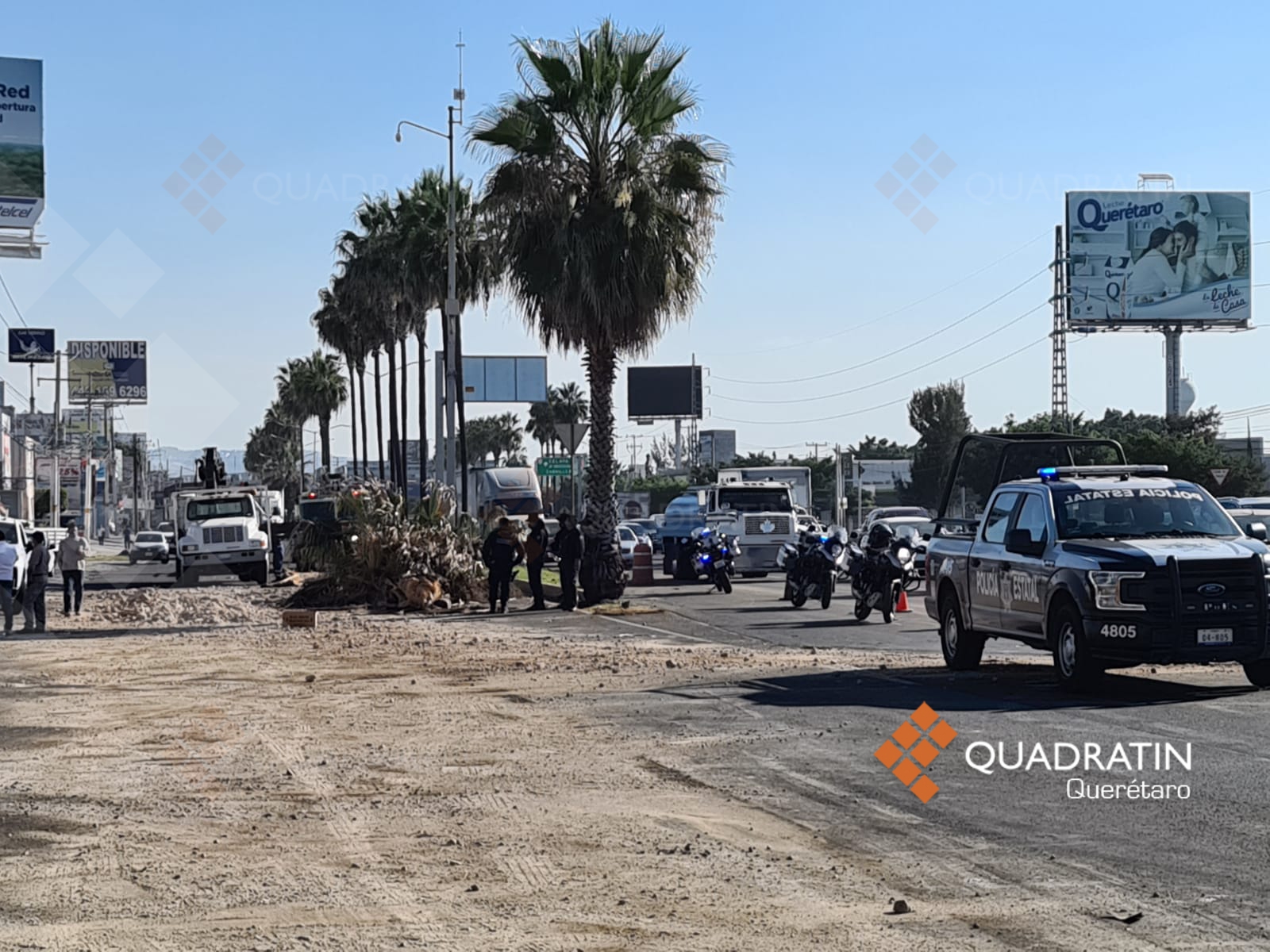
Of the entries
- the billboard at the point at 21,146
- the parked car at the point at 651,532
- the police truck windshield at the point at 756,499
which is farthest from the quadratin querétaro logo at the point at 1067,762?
the billboard at the point at 21,146

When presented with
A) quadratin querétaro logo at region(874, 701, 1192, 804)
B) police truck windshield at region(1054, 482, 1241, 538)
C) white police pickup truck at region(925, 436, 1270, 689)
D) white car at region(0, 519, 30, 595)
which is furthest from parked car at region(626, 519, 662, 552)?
quadratin querétaro logo at region(874, 701, 1192, 804)

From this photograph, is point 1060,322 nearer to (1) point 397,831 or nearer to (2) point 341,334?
(2) point 341,334

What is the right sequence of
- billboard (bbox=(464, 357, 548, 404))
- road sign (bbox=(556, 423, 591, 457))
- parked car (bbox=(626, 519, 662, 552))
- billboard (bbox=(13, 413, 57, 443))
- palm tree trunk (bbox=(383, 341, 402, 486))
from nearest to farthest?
road sign (bbox=(556, 423, 591, 457)) → parked car (bbox=(626, 519, 662, 552)) → palm tree trunk (bbox=(383, 341, 402, 486)) → billboard (bbox=(464, 357, 548, 404)) → billboard (bbox=(13, 413, 57, 443))

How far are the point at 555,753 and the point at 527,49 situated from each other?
1974 cm

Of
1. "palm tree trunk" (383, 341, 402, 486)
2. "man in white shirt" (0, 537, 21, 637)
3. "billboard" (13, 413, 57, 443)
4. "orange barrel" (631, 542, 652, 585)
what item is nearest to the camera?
"man in white shirt" (0, 537, 21, 637)

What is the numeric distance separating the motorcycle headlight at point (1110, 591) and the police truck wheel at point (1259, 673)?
1.38 meters

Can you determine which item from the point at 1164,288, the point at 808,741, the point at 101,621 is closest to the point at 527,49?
the point at 101,621

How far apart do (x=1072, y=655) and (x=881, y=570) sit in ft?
35.6

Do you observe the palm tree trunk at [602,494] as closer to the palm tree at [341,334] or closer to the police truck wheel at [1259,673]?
the police truck wheel at [1259,673]

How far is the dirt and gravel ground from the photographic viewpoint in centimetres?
682

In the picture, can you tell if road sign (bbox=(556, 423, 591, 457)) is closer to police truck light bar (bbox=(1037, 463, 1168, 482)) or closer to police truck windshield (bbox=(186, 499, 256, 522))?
police truck windshield (bbox=(186, 499, 256, 522))

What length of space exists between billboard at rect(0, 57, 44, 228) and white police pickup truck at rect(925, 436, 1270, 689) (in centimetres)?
5033

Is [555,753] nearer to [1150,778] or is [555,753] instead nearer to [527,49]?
[1150,778]

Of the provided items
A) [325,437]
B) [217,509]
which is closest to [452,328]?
[217,509]
